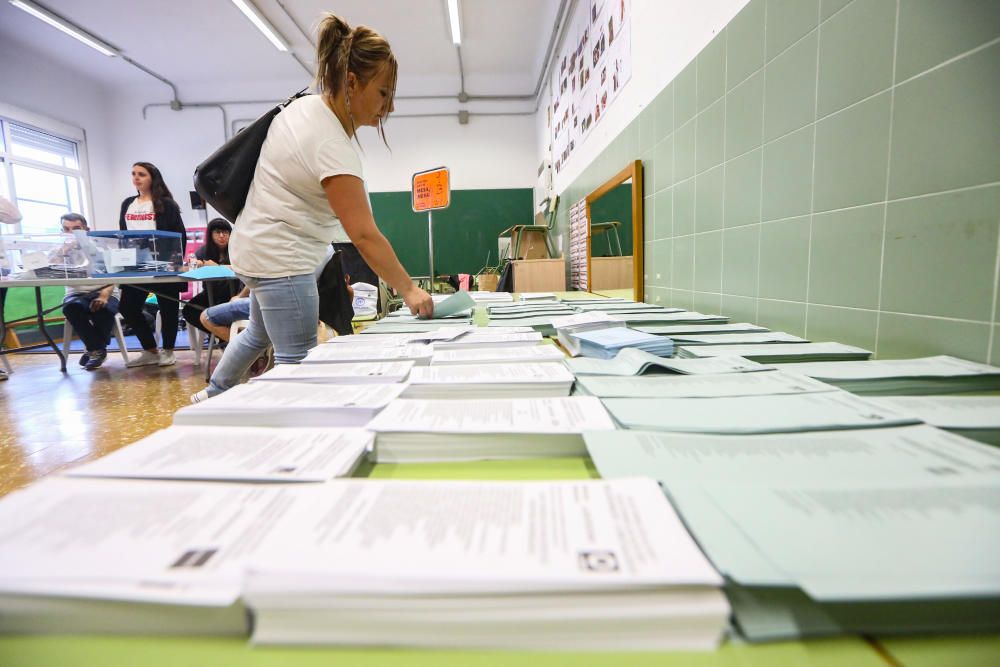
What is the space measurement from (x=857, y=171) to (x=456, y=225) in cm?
610

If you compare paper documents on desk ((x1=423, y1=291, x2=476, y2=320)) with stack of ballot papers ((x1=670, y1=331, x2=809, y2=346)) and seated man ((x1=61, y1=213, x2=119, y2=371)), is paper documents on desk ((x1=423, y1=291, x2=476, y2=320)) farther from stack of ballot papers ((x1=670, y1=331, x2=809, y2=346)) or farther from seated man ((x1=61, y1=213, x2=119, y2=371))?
seated man ((x1=61, y1=213, x2=119, y2=371))

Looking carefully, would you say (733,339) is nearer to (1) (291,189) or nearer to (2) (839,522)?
(2) (839,522)

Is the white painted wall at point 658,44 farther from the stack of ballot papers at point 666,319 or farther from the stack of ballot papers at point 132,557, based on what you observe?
the stack of ballot papers at point 132,557

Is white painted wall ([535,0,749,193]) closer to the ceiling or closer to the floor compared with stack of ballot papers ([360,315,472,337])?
closer to the ceiling

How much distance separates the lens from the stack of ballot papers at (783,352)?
0.90 meters

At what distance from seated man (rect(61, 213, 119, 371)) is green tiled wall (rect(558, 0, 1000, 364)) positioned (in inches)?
170

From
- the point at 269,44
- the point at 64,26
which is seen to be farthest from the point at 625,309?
the point at 64,26

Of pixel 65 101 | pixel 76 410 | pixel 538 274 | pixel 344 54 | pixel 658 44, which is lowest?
pixel 76 410

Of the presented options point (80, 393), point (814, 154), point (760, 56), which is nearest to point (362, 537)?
point (814, 154)

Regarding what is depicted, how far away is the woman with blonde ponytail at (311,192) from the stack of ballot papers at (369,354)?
0.87 feet

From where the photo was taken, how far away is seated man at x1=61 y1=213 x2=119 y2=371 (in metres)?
3.65

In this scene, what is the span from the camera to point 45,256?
3.24 meters

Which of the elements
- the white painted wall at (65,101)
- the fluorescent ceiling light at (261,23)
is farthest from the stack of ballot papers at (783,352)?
the white painted wall at (65,101)

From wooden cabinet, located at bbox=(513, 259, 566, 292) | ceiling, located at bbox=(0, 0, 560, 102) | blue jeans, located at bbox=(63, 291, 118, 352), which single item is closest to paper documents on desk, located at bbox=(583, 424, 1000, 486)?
wooden cabinet, located at bbox=(513, 259, 566, 292)
